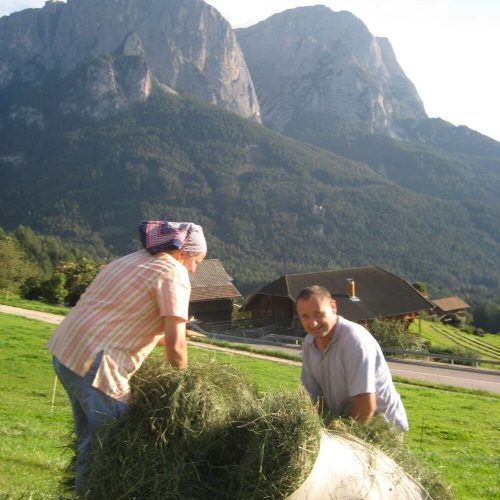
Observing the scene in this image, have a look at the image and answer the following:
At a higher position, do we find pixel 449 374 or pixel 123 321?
pixel 123 321

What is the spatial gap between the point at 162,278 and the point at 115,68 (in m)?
178

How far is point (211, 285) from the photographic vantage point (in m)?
47.5

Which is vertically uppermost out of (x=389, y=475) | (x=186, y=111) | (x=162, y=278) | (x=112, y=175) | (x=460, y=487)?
(x=186, y=111)

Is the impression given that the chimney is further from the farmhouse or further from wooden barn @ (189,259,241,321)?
the farmhouse

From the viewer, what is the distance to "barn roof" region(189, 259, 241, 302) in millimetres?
46350

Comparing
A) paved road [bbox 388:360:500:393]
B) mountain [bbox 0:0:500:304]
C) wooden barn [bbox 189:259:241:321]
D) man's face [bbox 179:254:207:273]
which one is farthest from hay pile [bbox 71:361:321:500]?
mountain [bbox 0:0:500:304]

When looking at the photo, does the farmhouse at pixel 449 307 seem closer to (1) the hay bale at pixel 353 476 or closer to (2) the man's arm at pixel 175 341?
(1) the hay bale at pixel 353 476

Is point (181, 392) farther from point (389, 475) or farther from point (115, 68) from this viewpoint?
point (115, 68)

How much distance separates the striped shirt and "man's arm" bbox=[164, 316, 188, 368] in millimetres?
42

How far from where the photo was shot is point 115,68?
169 meters

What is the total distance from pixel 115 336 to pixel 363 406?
1617mm

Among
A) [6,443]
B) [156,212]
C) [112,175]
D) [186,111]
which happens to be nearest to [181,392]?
[6,443]

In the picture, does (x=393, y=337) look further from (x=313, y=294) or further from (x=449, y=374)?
(x=313, y=294)

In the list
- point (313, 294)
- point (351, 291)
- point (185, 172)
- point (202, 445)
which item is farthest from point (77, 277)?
point (185, 172)
